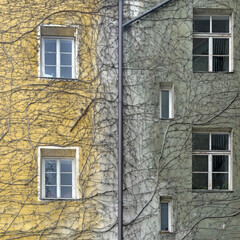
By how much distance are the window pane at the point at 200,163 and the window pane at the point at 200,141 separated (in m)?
0.20

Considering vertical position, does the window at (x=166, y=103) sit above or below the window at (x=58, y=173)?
above

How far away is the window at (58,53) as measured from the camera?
7676 millimetres

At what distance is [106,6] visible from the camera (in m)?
7.73

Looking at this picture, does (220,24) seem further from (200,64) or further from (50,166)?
(50,166)

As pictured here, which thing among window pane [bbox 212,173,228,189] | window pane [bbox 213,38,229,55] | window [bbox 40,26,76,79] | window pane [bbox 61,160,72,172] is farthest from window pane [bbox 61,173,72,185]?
window pane [bbox 213,38,229,55]

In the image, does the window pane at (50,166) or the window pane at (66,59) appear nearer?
the window pane at (50,166)

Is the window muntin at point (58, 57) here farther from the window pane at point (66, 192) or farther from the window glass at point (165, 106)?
the window pane at point (66, 192)

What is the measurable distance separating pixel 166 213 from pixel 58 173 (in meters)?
2.56

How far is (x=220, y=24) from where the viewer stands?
7895mm

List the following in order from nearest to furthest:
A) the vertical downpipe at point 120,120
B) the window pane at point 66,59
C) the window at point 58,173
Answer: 1. the vertical downpipe at point 120,120
2. the window at point 58,173
3. the window pane at point 66,59

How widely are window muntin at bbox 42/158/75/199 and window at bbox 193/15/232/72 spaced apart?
12.0 feet

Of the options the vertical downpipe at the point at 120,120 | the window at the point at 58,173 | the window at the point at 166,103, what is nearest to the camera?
the vertical downpipe at the point at 120,120

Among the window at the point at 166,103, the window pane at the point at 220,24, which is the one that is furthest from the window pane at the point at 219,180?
the window pane at the point at 220,24

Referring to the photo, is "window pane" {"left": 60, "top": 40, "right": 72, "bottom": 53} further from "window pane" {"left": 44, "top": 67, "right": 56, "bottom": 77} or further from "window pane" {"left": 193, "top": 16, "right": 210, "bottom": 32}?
"window pane" {"left": 193, "top": 16, "right": 210, "bottom": 32}
